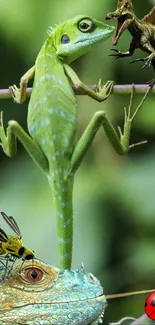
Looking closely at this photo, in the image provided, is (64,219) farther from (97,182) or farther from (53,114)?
(97,182)

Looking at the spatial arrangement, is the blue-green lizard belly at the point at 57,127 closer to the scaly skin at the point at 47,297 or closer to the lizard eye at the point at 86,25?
the lizard eye at the point at 86,25

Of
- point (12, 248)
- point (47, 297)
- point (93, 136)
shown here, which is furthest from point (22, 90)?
point (47, 297)

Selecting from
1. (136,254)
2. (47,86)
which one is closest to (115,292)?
(136,254)

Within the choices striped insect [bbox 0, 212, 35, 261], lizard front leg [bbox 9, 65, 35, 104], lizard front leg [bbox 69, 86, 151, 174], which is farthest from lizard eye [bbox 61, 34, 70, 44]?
striped insect [bbox 0, 212, 35, 261]

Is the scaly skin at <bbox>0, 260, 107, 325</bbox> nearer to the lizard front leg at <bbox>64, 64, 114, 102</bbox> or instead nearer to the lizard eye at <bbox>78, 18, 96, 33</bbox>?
the lizard front leg at <bbox>64, 64, 114, 102</bbox>

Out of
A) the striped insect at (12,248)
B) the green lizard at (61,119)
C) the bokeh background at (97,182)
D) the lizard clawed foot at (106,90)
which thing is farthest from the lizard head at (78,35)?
the striped insect at (12,248)
